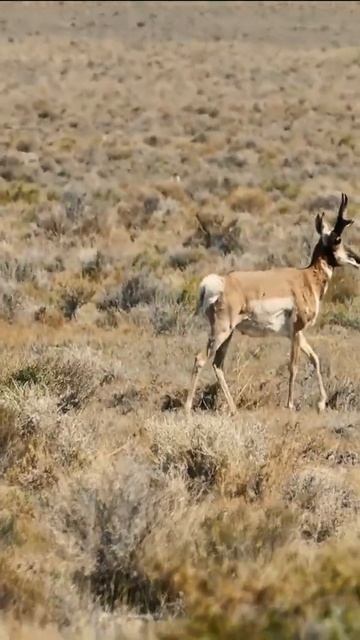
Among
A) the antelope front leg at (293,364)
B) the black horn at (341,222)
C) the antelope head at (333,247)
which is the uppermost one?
the black horn at (341,222)

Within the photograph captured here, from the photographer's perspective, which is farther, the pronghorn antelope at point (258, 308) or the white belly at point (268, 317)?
the white belly at point (268, 317)

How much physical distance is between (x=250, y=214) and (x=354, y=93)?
1818 centimetres

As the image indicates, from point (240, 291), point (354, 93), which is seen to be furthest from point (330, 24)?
point (240, 291)

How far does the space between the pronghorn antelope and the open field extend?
308 millimetres

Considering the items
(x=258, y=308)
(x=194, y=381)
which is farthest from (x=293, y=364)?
(x=194, y=381)

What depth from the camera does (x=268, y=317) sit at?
8.68 meters

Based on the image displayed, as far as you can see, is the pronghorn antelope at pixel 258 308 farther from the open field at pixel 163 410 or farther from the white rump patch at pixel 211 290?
the open field at pixel 163 410

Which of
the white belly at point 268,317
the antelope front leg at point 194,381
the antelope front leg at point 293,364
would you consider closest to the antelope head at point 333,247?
the white belly at point 268,317

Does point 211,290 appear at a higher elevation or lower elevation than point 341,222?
lower

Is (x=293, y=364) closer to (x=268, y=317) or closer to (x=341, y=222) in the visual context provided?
(x=268, y=317)

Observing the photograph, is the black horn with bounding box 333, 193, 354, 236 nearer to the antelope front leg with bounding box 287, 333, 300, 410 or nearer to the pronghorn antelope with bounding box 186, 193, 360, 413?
the pronghorn antelope with bounding box 186, 193, 360, 413

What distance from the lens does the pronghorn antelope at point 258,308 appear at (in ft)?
27.8

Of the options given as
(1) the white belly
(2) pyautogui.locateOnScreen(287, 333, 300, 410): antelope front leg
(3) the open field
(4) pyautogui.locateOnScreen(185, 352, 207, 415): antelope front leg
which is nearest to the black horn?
(1) the white belly

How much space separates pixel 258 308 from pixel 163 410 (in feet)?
3.74
